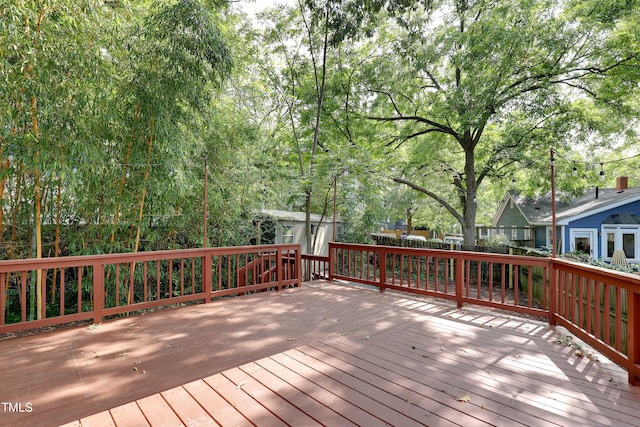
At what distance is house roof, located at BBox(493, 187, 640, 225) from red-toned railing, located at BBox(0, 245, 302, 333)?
33.6ft

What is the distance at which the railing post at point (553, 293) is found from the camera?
3.38m

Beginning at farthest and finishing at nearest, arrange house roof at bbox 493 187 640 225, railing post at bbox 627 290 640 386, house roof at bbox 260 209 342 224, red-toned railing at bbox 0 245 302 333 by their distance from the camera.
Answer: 1. house roof at bbox 493 187 640 225
2. house roof at bbox 260 209 342 224
3. red-toned railing at bbox 0 245 302 333
4. railing post at bbox 627 290 640 386

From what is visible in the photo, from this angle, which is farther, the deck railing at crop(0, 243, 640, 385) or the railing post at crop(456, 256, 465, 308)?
the railing post at crop(456, 256, 465, 308)

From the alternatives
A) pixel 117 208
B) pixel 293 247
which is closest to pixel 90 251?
pixel 117 208

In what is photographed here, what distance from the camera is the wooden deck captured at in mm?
1767

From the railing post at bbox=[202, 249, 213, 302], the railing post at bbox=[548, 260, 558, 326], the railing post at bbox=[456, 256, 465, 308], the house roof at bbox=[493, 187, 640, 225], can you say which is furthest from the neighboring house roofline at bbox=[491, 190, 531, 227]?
the railing post at bbox=[202, 249, 213, 302]

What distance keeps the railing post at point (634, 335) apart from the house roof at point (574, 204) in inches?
358

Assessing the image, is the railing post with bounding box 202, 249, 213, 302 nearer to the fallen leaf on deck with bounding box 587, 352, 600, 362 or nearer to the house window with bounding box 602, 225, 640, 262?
the fallen leaf on deck with bounding box 587, 352, 600, 362

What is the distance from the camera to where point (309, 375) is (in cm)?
221

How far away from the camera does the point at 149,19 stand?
352 cm

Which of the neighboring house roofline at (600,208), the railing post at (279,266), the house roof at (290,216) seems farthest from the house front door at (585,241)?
the railing post at (279,266)

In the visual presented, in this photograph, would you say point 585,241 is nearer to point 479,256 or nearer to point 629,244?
point 629,244

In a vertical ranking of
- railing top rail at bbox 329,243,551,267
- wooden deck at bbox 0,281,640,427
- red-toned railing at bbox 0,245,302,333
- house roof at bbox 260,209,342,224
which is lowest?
wooden deck at bbox 0,281,640,427

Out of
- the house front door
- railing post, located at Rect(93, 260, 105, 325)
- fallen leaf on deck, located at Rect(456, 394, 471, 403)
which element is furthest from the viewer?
the house front door
